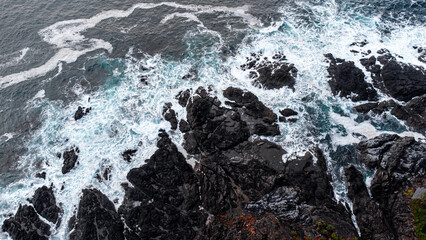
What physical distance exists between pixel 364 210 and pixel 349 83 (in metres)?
19.8

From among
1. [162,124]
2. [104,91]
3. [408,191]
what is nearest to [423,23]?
[408,191]

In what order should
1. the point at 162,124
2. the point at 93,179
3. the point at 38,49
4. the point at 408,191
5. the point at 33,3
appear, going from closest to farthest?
1. the point at 408,191
2. the point at 93,179
3. the point at 162,124
4. the point at 38,49
5. the point at 33,3

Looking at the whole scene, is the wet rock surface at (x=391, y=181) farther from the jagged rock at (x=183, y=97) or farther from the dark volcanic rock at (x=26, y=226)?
the dark volcanic rock at (x=26, y=226)

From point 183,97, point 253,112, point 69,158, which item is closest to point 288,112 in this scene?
point 253,112

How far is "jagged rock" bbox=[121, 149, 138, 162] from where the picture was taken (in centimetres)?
3538

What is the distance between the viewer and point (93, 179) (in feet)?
112

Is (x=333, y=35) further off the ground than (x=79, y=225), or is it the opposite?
(x=333, y=35)

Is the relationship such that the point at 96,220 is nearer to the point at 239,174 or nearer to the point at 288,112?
the point at 239,174

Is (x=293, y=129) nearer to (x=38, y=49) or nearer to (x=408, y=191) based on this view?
(x=408, y=191)

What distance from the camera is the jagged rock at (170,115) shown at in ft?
125

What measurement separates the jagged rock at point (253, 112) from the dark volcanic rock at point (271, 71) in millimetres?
3836

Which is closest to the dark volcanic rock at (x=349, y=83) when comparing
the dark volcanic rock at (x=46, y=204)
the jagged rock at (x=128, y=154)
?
the jagged rock at (x=128, y=154)

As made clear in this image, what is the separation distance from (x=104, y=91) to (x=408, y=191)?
44.6m

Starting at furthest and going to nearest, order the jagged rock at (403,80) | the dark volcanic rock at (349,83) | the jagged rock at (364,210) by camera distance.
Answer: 1. the dark volcanic rock at (349,83)
2. the jagged rock at (403,80)
3. the jagged rock at (364,210)
